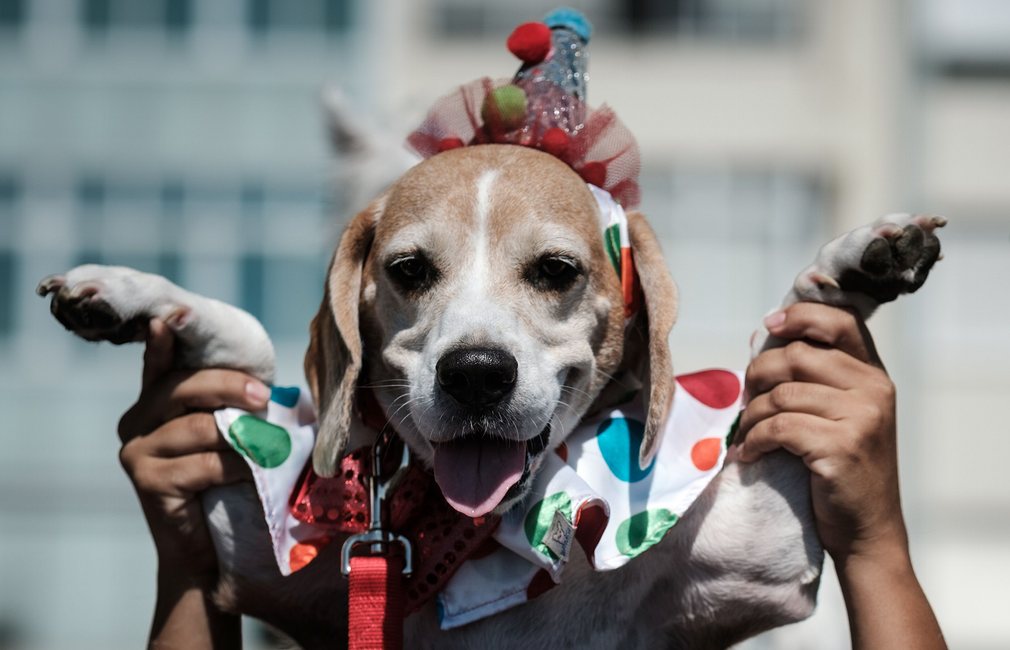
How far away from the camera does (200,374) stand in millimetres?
3219

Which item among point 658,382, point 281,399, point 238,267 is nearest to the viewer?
point 658,382

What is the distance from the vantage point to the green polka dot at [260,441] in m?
3.07

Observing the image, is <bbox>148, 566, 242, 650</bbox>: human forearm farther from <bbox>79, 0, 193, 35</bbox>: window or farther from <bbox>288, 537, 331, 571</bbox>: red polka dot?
<bbox>79, 0, 193, 35</bbox>: window


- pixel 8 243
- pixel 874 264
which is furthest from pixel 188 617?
pixel 8 243

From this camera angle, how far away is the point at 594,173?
3422 mm

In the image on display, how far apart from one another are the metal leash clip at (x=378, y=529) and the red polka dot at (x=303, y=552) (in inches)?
2.4

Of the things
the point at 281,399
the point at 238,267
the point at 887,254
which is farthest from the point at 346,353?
the point at 238,267

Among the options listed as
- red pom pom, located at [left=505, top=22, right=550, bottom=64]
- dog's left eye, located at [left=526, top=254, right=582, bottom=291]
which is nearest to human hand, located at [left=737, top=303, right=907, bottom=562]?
dog's left eye, located at [left=526, top=254, right=582, bottom=291]

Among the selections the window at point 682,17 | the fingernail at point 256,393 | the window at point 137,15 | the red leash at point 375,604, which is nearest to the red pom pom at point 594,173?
the fingernail at point 256,393

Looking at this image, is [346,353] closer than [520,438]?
No

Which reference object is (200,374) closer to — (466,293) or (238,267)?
(466,293)

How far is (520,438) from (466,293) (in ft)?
1.23

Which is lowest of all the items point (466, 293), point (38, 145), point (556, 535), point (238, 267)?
point (238, 267)

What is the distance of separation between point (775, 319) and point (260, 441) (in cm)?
120
